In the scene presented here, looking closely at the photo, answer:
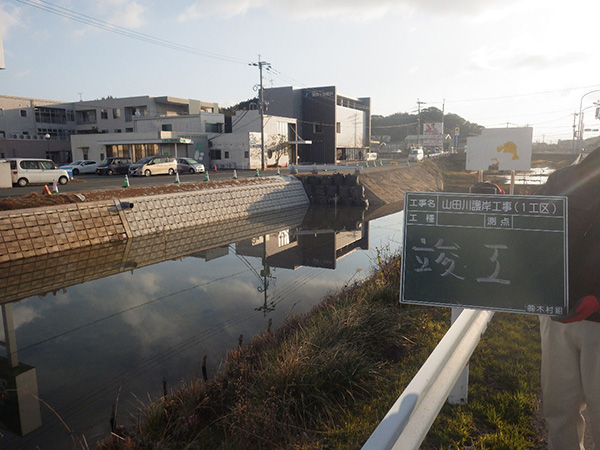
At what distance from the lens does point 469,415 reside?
3830 mm

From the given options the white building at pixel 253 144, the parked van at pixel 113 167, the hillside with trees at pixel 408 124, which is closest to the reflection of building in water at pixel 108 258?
the parked van at pixel 113 167

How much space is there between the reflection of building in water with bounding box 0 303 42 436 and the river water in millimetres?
24

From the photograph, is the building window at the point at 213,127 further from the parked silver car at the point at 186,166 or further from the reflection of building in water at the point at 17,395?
the reflection of building in water at the point at 17,395

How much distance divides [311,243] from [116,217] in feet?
26.5

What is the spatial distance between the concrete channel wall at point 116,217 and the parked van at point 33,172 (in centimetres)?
927

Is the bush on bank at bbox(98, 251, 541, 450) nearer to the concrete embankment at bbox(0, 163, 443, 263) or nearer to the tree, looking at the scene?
the concrete embankment at bbox(0, 163, 443, 263)

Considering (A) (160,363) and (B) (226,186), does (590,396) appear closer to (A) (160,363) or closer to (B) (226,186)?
(A) (160,363)

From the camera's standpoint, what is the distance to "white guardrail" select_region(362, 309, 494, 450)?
226 centimetres

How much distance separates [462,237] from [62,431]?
5503 mm

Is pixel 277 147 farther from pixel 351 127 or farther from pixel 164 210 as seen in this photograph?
pixel 164 210

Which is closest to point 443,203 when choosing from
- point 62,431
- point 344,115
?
point 62,431

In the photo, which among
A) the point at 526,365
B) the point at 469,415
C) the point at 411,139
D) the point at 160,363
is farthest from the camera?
the point at 411,139

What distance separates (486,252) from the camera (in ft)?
10.2

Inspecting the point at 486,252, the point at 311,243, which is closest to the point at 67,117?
the point at 311,243
